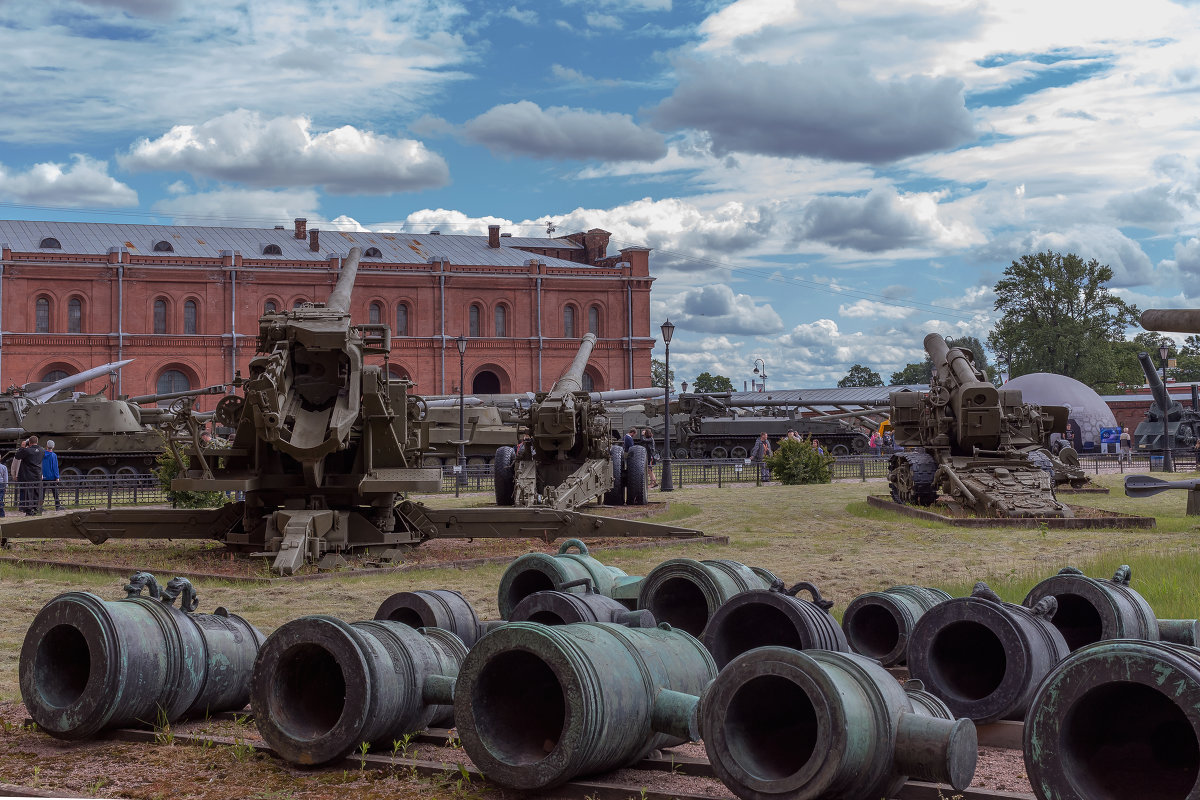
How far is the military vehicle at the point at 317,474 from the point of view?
451 inches

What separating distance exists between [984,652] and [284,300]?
57315mm

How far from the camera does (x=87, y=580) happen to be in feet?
36.3

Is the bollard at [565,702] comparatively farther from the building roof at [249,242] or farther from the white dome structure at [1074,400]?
the building roof at [249,242]

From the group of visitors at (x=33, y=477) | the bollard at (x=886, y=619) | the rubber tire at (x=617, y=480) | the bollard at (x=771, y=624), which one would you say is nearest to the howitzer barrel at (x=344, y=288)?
the rubber tire at (x=617, y=480)

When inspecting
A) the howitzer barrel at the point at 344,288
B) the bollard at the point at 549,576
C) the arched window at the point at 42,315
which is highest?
the arched window at the point at 42,315

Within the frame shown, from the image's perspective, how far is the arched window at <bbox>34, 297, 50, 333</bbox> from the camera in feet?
188

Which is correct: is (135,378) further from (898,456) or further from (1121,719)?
(1121,719)

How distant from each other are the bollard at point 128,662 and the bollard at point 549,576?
179cm

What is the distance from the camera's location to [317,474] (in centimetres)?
1192

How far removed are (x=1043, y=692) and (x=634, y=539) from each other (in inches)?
388

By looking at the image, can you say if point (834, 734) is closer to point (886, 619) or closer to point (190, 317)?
point (886, 619)

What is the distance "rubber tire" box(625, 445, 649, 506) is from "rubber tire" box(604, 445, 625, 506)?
3.8 inches

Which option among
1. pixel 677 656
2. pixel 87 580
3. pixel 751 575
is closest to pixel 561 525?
pixel 87 580

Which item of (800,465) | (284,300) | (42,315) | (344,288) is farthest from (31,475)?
(42,315)
